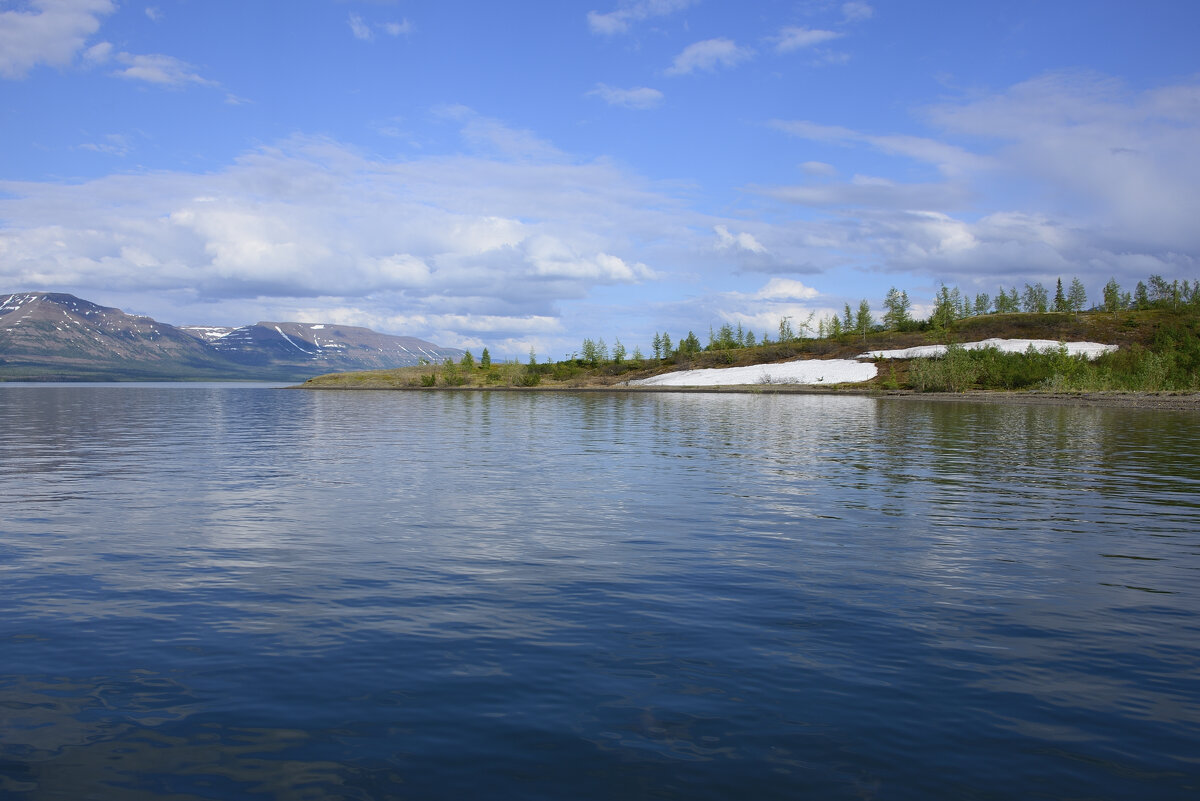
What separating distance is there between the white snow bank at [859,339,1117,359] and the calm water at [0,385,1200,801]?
6006 inches

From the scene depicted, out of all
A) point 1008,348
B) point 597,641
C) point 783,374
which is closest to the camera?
point 597,641

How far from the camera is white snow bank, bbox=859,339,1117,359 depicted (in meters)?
163

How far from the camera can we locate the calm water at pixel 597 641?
8.81m

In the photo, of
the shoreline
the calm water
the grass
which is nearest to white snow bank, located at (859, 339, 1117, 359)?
the grass

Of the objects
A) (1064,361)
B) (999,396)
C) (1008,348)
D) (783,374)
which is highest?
(1008,348)

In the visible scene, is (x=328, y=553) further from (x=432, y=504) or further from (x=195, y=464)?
(x=195, y=464)

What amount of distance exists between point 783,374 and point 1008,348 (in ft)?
165

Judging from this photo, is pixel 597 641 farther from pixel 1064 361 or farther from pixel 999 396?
pixel 1064 361

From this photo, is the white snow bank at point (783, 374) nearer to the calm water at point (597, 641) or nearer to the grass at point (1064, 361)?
the grass at point (1064, 361)

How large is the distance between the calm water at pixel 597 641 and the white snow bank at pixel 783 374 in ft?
476

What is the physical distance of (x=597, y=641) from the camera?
508 inches

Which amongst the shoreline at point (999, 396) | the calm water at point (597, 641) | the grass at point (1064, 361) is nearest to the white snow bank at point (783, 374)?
the grass at point (1064, 361)

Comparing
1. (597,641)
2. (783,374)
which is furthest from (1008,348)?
(597,641)

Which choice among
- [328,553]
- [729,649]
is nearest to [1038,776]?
[729,649]
